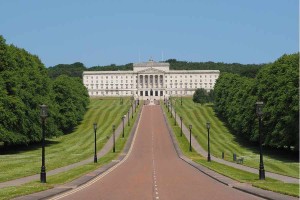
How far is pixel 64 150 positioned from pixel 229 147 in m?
25.8

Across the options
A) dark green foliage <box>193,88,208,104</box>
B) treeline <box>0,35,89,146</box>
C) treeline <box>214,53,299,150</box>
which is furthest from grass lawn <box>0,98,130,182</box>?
dark green foliage <box>193,88,208,104</box>

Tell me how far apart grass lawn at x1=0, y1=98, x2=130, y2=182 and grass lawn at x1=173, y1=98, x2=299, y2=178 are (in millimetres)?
17270

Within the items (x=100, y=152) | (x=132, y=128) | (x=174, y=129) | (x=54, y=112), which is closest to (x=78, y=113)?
(x=132, y=128)

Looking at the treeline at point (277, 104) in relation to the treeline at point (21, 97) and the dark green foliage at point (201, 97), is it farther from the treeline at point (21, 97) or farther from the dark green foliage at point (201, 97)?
the dark green foliage at point (201, 97)

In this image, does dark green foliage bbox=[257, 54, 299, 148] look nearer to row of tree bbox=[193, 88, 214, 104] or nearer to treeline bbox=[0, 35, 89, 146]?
treeline bbox=[0, 35, 89, 146]

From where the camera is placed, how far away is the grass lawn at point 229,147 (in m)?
48.5

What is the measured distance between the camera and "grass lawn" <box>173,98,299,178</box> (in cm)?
4850

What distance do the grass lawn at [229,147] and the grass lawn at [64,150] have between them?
17.3 m

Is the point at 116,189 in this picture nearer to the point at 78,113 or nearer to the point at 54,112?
the point at 54,112

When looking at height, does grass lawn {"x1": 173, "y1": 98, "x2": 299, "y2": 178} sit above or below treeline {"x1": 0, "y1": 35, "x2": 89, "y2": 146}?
below

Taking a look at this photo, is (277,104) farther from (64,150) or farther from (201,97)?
(201,97)

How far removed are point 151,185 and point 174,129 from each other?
68789mm

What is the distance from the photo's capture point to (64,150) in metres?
66.2

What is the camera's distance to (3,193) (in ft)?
69.0
